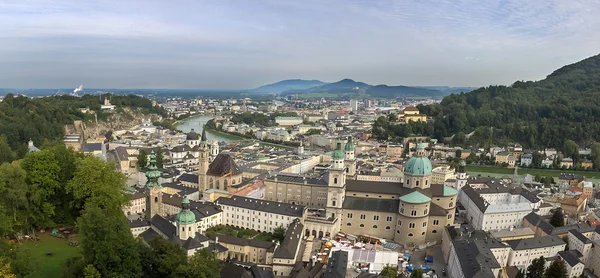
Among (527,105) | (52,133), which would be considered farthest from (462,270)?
(527,105)

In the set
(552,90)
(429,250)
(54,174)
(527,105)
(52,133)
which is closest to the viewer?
(54,174)

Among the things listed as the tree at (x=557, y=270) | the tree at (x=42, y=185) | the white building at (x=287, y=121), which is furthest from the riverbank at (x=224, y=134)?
the tree at (x=557, y=270)

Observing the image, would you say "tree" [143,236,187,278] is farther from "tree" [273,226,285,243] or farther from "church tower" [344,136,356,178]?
"church tower" [344,136,356,178]

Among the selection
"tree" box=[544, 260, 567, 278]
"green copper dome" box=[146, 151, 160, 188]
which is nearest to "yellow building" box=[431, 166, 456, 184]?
"tree" box=[544, 260, 567, 278]

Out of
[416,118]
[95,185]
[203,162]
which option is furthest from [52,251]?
[416,118]

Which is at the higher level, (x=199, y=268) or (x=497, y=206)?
(x=199, y=268)

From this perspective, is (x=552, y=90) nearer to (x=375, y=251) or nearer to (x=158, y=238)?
(x=375, y=251)

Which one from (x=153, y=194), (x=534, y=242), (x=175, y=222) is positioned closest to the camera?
(x=175, y=222)

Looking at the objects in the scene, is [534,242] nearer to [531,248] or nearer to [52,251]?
[531,248]
